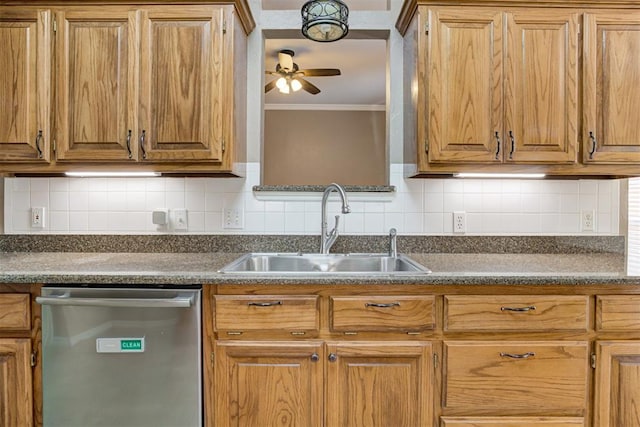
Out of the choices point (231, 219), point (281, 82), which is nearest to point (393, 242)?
point (231, 219)

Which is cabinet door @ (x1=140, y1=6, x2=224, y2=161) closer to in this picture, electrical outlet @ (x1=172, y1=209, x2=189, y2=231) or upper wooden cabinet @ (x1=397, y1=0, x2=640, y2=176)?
electrical outlet @ (x1=172, y1=209, x2=189, y2=231)

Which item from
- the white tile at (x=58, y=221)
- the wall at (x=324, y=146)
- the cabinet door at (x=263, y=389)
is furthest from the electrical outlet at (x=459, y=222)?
the wall at (x=324, y=146)

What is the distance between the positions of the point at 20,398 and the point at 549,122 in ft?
7.73

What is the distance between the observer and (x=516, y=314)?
138cm

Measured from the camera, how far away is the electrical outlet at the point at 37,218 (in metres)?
1.96

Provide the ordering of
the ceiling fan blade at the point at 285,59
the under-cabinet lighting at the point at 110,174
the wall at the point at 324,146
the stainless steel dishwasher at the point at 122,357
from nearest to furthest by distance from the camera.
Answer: the stainless steel dishwasher at the point at 122,357
the under-cabinet lighting at the point at 110,174
the ceiling fan blade at the point at 285,59
the wall at the point at 324,146

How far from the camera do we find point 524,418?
1.39 meters

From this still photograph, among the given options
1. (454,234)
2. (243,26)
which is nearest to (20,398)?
(243,26)

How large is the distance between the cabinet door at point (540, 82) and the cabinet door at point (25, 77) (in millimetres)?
1985

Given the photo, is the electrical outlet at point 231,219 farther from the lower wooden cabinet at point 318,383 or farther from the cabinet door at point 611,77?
the cabinet door at point 611,77

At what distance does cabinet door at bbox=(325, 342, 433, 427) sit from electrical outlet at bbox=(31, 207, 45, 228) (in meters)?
1.63

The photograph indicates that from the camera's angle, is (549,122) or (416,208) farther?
(416,208)

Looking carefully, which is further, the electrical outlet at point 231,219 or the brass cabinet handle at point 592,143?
the electrical outlet at point 231,219

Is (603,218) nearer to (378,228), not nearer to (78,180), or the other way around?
(378,228)
